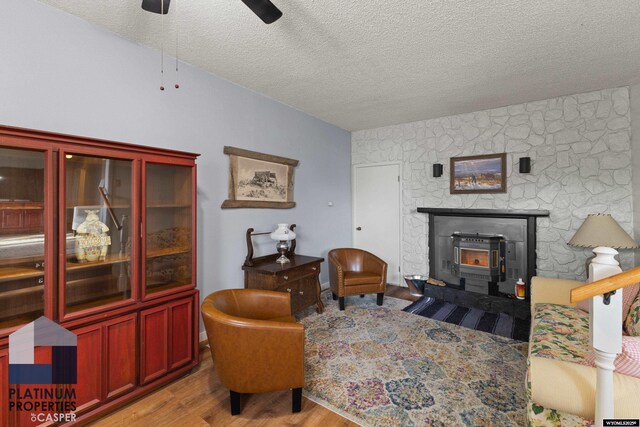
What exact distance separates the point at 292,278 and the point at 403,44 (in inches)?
95.6

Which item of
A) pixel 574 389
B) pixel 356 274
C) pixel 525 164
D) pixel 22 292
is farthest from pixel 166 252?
pixel 525 164

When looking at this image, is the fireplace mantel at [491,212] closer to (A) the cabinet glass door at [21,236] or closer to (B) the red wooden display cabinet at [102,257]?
(B) the red wooden display cabinet at [102,257]

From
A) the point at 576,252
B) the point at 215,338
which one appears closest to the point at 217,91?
the point at 215,338

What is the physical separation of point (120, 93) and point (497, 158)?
4.32 metres

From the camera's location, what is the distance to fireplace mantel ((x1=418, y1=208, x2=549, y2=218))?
11.7 feet

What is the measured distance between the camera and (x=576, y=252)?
3422mm

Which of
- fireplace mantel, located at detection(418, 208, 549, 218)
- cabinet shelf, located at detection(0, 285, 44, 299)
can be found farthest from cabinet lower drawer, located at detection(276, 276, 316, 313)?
fireplace mantel, located at detection(418, 208, 549, 218)

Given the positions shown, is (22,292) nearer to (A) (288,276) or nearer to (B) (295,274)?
(A) (288,276)

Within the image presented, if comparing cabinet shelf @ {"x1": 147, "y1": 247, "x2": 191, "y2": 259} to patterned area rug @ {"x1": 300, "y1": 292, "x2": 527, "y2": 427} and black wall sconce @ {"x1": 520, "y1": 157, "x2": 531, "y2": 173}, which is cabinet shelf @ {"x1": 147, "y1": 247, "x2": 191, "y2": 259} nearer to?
patterned area rug @ {"x1": 300, "y1": 292, "x2": 527, "y2": 427}

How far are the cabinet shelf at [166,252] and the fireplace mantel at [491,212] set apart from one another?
11.0 ft

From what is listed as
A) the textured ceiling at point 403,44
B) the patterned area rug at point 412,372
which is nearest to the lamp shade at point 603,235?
the patterned area rug at point 412,372

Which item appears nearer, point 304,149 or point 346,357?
point 346,357

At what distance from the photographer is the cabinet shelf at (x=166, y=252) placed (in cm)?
215

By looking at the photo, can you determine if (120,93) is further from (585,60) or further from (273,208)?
(585,60)
